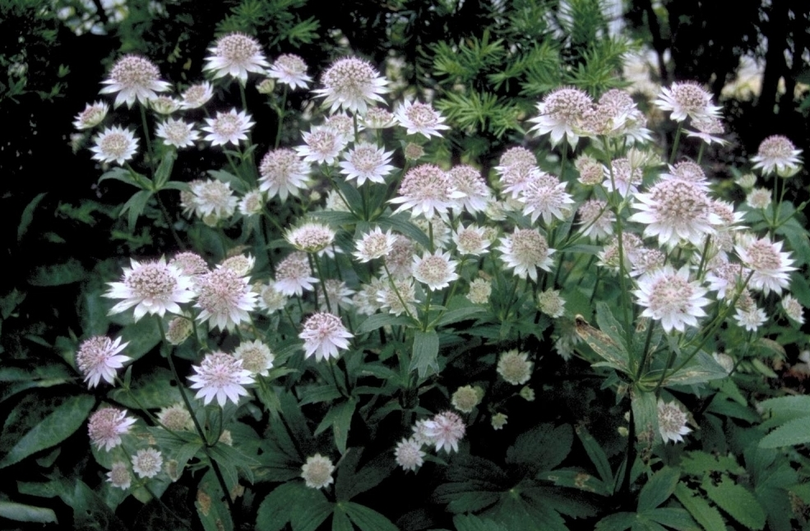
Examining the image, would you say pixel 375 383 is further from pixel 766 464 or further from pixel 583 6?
pixel 583 6

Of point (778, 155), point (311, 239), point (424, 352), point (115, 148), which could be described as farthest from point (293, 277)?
point (778, 155)

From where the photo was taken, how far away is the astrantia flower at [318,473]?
1.45 m

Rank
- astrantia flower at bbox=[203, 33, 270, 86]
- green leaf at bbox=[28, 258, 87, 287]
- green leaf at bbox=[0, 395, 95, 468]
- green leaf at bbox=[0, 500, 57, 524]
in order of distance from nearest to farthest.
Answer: astrantia flower at bbox=[203, 33, 270, 86], green leaf at bbox=[0, 500, 57, 524], green leaf at bbox=[0, 395, 95, 468], green leaf at bbox=[28, 258, 87, 287]

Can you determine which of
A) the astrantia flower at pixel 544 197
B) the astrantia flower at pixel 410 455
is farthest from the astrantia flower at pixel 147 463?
the astrantia flower at pixel 544 197

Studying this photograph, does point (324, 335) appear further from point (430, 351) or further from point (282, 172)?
point (282, 172)

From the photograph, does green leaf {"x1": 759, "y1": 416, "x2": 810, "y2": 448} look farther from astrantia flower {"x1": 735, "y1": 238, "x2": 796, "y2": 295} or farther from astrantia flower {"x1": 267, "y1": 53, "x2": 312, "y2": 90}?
astrantia flower {"x1": 267, "y1": 53, "x2": 312, "y2": 90}

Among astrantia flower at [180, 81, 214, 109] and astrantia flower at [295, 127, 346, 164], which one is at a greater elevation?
astrantia flower at [295, 127, 346, 164]

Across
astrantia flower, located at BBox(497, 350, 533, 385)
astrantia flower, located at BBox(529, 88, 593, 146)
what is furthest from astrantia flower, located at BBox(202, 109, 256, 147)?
astrantia flower, located at BBox(497, 350, 533, 385)

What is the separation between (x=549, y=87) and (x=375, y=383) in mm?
1031

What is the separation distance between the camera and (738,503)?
1543 millimetres

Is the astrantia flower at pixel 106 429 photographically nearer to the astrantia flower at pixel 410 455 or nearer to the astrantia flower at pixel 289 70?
the astrantia flower at pixel 410 455

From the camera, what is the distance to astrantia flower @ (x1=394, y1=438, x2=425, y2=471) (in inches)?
57.7

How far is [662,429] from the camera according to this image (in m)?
1.48

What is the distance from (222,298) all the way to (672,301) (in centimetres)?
78
